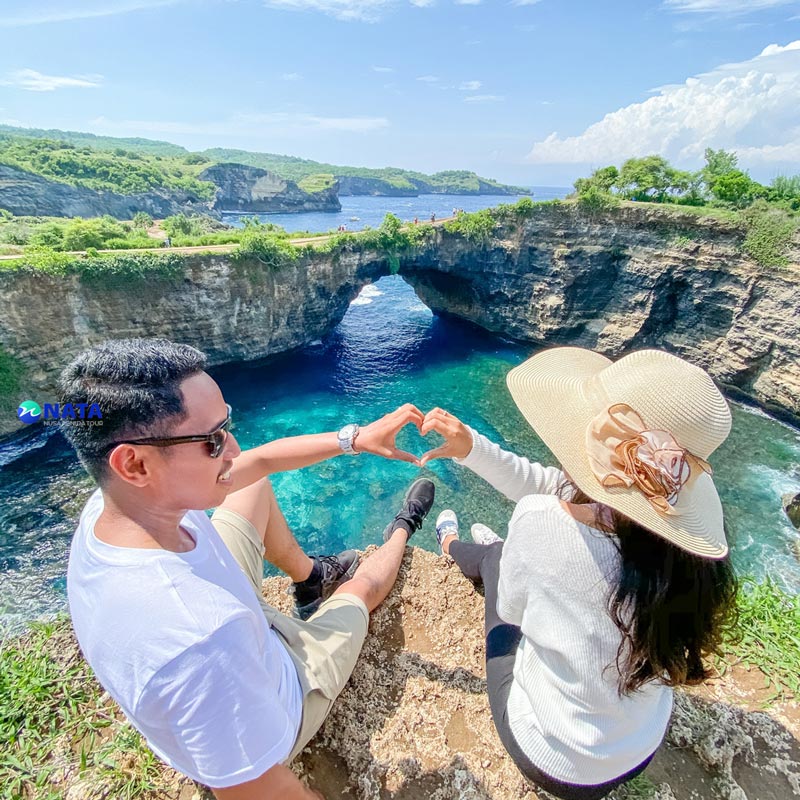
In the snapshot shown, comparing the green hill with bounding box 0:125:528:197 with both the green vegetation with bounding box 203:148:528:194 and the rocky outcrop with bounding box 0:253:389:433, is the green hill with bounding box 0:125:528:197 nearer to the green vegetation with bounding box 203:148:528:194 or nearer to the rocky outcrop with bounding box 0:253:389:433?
the green vegetation with bounding box 203:148:528:194

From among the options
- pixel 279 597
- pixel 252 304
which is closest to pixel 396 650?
pixel 279 597

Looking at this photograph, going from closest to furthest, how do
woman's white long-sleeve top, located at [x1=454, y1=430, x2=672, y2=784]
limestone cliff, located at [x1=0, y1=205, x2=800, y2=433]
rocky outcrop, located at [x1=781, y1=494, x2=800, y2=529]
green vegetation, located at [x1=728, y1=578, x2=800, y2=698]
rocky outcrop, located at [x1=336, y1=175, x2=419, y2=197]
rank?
1. woman's white long-sleeve top, located at [x1=454, y1=430, x2=672, y2=784]
2. green vegetation, located at [x1=728, y1=578, x2=800, y2=698]
3. rocky outcrop, located at [x1=781, y1=494, x2=800, y2=529]
4. limestone cliff, located at [x1=0, y1=205, x2=800, y2=433]
5. rocky outcrop, located at [x1=336, y1=175, x2=419, y2=197]

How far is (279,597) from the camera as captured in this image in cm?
457

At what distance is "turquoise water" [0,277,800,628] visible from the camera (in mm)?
12539

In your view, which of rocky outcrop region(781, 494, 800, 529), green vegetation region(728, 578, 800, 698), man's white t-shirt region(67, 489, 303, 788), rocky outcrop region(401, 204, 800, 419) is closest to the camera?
man's white t-shirt region(67, 489, 303, 788)

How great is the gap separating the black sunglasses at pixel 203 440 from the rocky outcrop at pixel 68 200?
240ft

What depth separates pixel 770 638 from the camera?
3.98 metres

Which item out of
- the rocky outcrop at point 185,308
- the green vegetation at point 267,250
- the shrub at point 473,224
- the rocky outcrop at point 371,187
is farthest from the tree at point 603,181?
the rocky outcrop at point 371,187

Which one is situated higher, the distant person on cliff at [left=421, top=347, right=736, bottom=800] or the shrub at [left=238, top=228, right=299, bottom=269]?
the distant person on cliff at [left=421, top=347, right=736, bottom=800]

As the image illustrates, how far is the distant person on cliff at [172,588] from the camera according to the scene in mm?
1676

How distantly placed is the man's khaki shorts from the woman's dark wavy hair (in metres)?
1.79

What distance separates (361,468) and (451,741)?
12568 mm

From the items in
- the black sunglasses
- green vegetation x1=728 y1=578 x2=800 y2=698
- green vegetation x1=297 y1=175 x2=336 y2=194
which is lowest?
green vegetation x1=728 y1=578 x2=800 y2=698

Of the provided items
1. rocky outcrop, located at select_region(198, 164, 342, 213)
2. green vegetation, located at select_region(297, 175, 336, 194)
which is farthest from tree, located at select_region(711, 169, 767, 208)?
green vegetation, located at select_region(297, 175, 336, 194)
